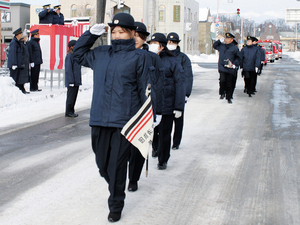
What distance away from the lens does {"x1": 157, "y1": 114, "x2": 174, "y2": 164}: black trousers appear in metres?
5.62

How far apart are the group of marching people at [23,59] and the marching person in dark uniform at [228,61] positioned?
19.9ft

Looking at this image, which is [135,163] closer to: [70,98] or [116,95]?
[116,95]

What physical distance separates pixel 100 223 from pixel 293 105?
9.51 metres

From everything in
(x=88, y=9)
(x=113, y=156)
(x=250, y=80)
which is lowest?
(x=113, y=156)

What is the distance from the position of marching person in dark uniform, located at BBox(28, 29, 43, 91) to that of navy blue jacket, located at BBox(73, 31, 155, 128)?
35.2ft

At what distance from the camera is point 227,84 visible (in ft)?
41.1

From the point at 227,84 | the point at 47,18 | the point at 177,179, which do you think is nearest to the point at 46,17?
the point at 47,18

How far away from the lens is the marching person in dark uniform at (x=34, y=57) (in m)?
14.1

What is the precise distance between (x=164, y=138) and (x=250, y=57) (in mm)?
9562

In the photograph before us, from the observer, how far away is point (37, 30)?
548 inches

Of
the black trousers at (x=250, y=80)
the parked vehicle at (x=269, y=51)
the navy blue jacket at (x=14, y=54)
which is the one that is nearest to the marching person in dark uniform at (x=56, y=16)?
the navy blue jacket at (x=14, y=54)

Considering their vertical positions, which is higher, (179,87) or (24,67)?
(24,67)

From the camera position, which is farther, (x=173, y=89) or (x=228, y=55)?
(x=228, y=55)

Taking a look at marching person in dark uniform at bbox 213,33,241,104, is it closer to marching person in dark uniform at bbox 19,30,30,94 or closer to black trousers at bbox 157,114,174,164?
marching person in dark uniform at bbox 19,30,30,94
